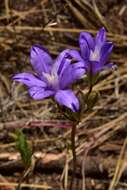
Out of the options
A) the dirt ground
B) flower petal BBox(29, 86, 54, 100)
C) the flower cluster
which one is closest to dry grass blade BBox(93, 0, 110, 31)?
the dirt ground

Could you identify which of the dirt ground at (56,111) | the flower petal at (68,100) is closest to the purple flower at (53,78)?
the flower petal at (68,100)

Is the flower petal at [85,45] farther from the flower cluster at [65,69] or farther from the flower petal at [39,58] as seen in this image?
the flower petal at [39,58]

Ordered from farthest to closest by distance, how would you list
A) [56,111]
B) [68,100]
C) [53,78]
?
[56,111] < [53,78] < [68,100]

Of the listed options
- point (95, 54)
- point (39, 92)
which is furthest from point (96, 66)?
point (39, 92)

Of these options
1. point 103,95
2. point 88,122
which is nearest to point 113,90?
point 103,95

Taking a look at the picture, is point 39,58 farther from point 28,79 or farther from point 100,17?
point 100,17
